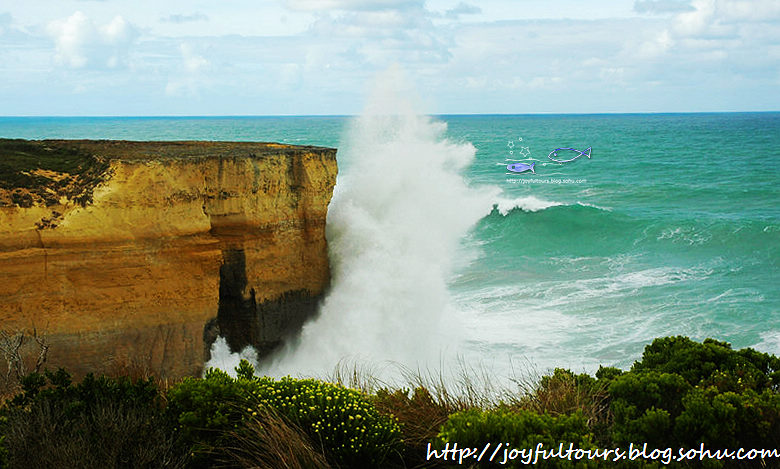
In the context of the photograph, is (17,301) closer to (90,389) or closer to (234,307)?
(234,307)

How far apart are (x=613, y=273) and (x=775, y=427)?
12574 millimetres

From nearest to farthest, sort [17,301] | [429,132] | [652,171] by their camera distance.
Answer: [17,301]
[429,132]
[652,171]

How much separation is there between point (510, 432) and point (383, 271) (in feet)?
30.5

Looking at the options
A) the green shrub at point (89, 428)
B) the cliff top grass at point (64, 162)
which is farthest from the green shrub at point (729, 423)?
the cliff top grass at point (64, 162)

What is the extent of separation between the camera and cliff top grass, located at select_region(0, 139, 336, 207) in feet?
29.6

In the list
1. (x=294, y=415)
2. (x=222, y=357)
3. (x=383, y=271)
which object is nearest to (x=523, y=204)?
(x=383, y=271)

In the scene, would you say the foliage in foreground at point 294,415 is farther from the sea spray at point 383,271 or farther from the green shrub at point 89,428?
the sea spray at point 383,271

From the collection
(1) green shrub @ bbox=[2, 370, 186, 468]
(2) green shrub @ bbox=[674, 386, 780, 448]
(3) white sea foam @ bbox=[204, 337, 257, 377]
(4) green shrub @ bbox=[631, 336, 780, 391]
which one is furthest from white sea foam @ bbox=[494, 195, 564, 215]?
(1) green shrub @ bbox=[2, 370, 186, 468]

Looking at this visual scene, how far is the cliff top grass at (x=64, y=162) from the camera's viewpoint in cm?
903

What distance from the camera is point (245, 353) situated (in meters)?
11.0

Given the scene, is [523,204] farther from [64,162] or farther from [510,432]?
[510,432]

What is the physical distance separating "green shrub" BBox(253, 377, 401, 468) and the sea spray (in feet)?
19.4

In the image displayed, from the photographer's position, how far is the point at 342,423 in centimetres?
434

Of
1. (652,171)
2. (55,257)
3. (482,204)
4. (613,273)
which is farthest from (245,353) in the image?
(652,171)
